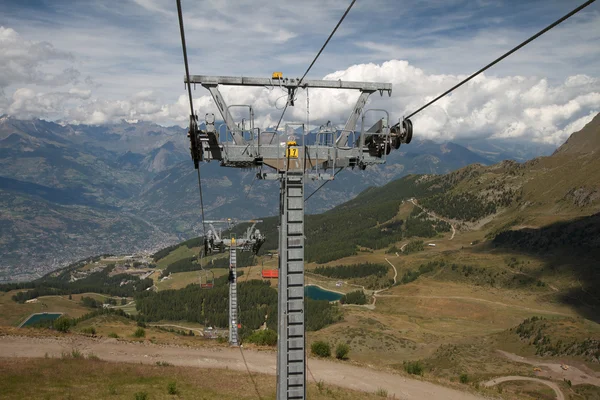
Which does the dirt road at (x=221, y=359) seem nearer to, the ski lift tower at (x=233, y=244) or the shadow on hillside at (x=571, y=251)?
the ski lift tower at (x=233, y=244)

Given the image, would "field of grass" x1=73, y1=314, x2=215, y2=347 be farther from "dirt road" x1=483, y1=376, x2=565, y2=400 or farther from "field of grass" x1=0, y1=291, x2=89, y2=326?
"field of grass" x1=0, y1=291, x2=89, y2=326

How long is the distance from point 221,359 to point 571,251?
147643mm

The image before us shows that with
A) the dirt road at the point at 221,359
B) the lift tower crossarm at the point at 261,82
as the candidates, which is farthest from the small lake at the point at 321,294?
the lift tower crossarm at the point at 261,82

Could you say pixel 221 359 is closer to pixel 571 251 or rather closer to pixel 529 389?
pixel 529 389

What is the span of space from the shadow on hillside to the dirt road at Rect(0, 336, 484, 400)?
9190 cm

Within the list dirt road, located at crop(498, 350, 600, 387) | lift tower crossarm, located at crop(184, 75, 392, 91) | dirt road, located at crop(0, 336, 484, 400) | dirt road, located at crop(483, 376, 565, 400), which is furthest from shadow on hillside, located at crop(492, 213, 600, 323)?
lift tower crossarm, located at crop(184, 75, 392, 91)

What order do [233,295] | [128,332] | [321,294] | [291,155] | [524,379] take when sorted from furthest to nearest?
[321,294] → [128,332] → [524,379] → [233,295] → [291,155]

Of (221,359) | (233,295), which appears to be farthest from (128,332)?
(221,359)

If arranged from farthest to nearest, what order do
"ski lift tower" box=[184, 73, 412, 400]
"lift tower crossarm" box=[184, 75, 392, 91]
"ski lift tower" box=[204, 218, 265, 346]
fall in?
"ski lift tower" box=[204, 218, 265, 346] < "lift tower crossarm" box=[184, 75, 392, 91] < "ski lift tower" box=[184, 73, 412, 400]

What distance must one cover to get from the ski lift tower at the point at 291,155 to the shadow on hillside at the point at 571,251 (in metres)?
118

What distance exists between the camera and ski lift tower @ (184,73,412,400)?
13828mm

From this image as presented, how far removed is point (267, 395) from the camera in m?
31.6

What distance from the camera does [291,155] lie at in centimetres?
1477

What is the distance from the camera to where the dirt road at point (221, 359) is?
1510 inches
